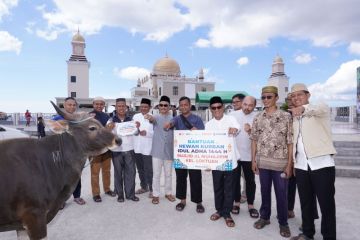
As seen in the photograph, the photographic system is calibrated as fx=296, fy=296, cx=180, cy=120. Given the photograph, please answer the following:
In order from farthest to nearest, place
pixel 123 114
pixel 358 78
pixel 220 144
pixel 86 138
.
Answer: pixel 358 78, pixel 123 114, pixel 220 144, pixel 86 138

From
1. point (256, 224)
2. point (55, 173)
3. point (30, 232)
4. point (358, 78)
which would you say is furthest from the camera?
point (358, 78)

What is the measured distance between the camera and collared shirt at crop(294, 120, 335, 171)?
3.88 meters

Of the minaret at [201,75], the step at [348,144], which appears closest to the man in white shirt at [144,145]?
the step at [348,144]

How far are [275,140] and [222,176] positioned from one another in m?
1.17

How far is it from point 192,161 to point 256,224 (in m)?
1.47

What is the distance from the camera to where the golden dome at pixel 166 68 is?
62250 millimetres

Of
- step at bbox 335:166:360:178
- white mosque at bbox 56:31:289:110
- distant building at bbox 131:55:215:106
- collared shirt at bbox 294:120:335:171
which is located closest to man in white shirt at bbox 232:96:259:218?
collared shirt at bbox 294:120:335:171

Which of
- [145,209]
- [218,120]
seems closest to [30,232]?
[145,209]

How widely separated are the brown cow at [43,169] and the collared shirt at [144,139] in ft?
9.07

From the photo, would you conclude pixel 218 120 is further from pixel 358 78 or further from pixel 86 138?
pixel 358 78

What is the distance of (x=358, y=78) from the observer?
68.2ft

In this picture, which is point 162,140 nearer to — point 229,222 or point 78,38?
point 229,222

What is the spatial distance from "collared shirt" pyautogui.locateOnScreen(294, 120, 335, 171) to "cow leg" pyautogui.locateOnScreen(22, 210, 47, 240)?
130 inches

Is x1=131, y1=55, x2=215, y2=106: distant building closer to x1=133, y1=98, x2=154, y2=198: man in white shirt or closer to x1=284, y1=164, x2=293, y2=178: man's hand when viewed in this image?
x1=133, y1=98, x2=154, y2=198: man in white shirt
